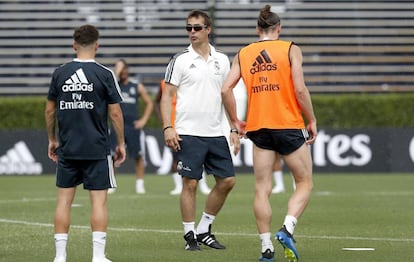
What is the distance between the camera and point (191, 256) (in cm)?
1060

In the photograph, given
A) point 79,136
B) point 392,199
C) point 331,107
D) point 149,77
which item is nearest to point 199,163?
point 79,136

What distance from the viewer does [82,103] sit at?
9.63 meters

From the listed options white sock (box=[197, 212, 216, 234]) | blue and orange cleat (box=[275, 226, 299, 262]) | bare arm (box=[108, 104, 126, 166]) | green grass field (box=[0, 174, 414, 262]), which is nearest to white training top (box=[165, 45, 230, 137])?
white sock (box=[197, 212, 216, 234])

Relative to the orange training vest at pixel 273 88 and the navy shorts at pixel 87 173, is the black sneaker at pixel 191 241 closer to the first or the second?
the orange training vest at pixel 273 88

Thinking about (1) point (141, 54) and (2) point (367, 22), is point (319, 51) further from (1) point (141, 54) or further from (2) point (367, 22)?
(1) point (141, 54)

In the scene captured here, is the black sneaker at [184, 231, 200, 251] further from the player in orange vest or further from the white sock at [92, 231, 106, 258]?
the white sock at [92, 231, 106, 258]

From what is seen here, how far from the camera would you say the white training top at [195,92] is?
11273mm

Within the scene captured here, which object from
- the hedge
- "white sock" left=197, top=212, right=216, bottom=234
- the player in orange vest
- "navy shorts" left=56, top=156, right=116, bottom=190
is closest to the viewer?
"navy shorts" left=56, top=156, right=116, bottom=190

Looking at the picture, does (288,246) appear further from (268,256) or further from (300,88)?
(300,88)

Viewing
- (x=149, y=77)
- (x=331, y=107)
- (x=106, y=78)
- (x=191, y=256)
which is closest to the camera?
(x=106, y=78)

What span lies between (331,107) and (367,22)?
3.79 m

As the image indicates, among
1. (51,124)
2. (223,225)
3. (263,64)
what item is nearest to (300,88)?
(263,64)

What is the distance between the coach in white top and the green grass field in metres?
0.58

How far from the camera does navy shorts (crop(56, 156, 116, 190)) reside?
32.0ft
